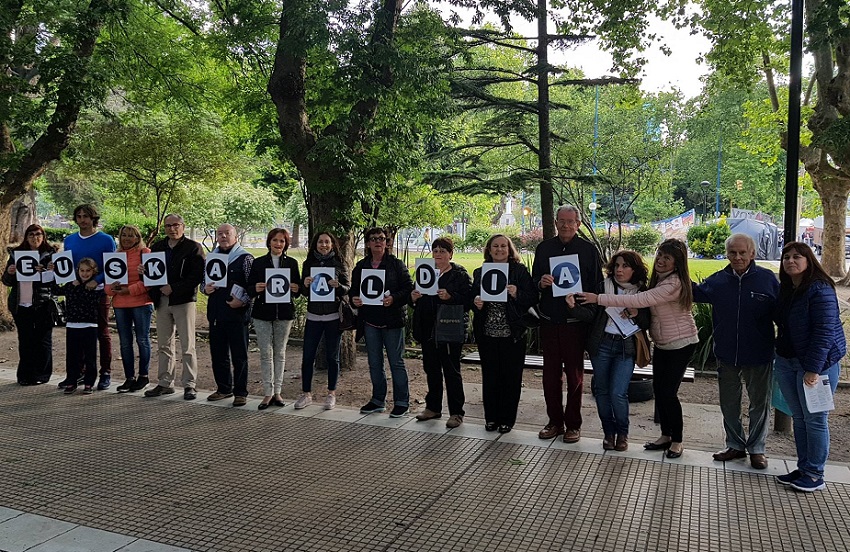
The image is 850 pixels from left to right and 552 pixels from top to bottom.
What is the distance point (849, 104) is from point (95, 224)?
420 inches

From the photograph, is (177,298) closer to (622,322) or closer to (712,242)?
(622,322)

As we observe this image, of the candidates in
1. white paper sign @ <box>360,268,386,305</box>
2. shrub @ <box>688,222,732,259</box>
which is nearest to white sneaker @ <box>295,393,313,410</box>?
white paper sign @ <box>360,268,386,305</box>

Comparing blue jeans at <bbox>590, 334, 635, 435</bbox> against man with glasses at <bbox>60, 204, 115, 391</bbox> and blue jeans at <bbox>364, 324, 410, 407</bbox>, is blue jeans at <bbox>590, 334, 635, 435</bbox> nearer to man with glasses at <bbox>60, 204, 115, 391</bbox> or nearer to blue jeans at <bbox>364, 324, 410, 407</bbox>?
blue jeans at <bbox>364, 324, 410, 407</bbox>

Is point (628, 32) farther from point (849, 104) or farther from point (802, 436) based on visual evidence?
point (802, 436)

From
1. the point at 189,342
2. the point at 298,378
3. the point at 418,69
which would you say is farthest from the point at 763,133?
the point at 189,342

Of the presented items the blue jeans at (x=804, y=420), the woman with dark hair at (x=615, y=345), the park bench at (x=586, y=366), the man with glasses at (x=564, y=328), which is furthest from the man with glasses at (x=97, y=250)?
the blue jeans at (x=804, y=420)

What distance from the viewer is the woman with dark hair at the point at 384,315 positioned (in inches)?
264

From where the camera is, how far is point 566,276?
18.7 feet

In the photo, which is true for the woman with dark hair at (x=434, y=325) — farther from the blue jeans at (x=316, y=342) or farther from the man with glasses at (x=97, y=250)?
the man with glasses at (x=97, y=250)

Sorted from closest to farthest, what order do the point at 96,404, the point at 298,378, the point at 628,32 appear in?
1. the point at 96,404
2. the point at 298,378
3. the point at 628,32

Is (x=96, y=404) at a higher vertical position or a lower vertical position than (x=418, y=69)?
lower

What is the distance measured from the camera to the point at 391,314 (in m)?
6.71

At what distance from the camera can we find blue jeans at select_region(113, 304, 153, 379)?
780 centimetres

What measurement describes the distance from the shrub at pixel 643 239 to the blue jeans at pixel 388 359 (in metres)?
29.8
